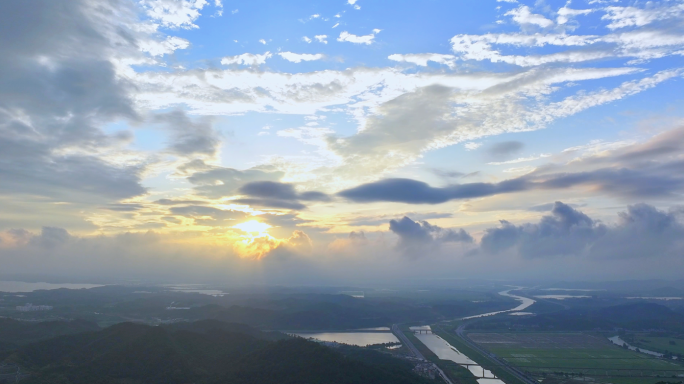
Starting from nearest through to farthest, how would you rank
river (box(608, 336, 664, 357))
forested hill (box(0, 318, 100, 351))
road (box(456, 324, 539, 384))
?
road (box(456, 324, 539, 384)) → forested hill (box(0, 318, 100, 351)) → river (box(608, 336, 664, 357))

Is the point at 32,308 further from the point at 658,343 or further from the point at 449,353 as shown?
the point at 658,343

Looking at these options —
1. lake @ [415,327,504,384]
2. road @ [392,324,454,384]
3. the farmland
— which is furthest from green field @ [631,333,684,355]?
road @ [392,324,454,384]

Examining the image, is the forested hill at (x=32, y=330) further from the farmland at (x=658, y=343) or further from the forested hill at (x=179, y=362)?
the farmland at (x=658, y=343)

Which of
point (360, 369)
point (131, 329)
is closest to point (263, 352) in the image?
point (360, 369)

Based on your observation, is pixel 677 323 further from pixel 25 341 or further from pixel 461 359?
pixel 25 341

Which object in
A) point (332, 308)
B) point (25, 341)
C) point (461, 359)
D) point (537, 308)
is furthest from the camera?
point (537, 308)

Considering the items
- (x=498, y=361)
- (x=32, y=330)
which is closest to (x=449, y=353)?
(x=498, y=361)

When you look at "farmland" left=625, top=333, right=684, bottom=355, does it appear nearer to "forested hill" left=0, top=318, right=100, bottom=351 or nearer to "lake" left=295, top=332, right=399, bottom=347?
"lake" left=295, top=332, right=399, bottom=347
